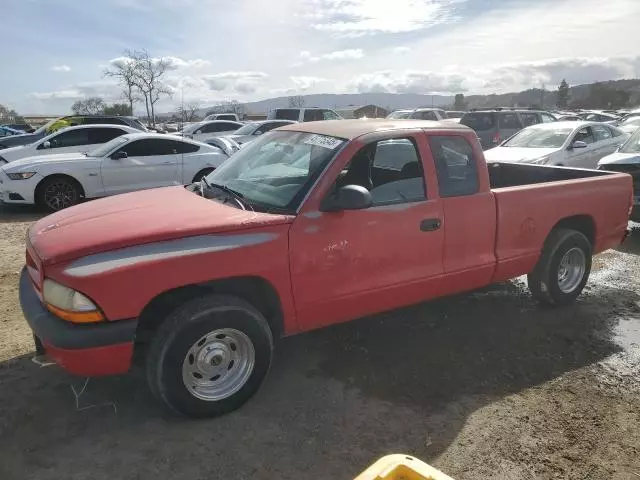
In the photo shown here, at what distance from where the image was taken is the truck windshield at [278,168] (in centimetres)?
359

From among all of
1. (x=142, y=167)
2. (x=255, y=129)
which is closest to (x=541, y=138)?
(x=142, y=167)

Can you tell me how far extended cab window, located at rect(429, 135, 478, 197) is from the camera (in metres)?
4.06

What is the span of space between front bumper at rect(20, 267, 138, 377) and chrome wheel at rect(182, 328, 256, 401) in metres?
0.36

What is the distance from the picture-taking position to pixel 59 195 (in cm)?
959

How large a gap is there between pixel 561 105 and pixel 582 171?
6637 cm

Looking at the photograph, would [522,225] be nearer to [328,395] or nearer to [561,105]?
[328,395]

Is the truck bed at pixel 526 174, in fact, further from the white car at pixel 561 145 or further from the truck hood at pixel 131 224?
the white car at pixel 561 145

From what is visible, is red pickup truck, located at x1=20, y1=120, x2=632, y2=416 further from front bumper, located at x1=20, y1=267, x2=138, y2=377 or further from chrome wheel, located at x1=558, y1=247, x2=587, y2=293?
chrome wheel, located at x1=558, y1=247, x2=587, y2=293

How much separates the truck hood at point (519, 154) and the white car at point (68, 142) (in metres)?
8.64

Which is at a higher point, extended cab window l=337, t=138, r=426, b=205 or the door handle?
extended cab window l=337, t=138, r=426, b=205

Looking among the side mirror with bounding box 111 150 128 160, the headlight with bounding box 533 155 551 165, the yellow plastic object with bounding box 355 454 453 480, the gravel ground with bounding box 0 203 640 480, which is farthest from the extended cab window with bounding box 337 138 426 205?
the side mirror with bounding box 111 150 128 160

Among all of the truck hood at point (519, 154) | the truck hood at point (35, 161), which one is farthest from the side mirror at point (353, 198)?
the truck hood at point (35, 161)

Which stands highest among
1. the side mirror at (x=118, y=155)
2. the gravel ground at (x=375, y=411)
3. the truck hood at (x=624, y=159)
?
the side mirror at (x=118, y=155)

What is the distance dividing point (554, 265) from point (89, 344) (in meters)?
3.99
